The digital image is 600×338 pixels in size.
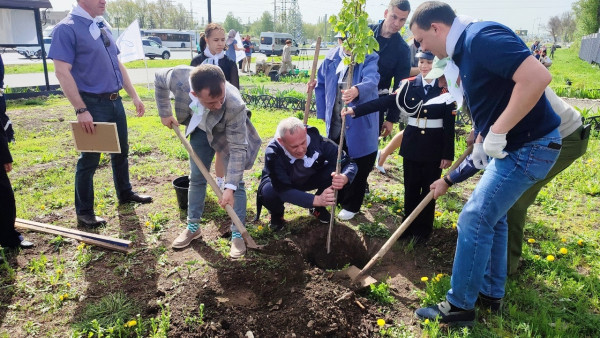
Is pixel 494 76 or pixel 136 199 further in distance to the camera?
pixel 136 199

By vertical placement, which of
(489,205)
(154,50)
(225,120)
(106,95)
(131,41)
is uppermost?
(154,50)

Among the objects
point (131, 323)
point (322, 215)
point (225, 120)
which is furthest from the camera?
point (322, 215)

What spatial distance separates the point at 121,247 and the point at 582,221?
14.8ft

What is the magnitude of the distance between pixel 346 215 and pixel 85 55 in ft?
9.67

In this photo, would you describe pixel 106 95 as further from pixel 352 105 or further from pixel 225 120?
pixel 352 105

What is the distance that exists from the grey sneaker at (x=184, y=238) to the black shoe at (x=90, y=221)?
0.93m

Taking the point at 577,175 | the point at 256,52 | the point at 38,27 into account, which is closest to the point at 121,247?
the point at 577,175

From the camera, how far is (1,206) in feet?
10.8

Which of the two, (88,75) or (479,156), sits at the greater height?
(88,75)

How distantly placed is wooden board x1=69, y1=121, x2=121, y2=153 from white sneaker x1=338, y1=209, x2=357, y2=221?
226 cm

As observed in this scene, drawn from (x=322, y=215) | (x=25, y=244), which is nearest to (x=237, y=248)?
(x=322, y=215)

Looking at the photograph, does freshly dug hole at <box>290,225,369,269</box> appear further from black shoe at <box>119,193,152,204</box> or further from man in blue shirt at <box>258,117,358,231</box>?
black shoe at <box>119,193,152,204</box>

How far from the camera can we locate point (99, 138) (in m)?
3.62

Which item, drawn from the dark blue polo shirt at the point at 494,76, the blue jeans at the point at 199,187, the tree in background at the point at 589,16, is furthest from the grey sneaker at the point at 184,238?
the tree in background at the point at 589,16
